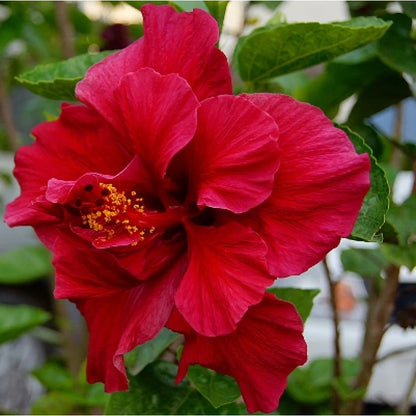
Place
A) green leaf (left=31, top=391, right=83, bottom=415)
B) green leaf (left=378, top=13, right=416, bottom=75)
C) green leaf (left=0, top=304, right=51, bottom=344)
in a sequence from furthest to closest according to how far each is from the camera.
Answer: green leaf (left=31, top=391, right=83, bottom=415)
green leaf (left=0, top=304, right=51, bottom=344)
green leaf (left=378, top=13, right=416, bottom=75)

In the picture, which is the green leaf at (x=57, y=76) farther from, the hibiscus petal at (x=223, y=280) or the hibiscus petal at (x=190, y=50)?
the hibiscus petal at (x=223, y=280)

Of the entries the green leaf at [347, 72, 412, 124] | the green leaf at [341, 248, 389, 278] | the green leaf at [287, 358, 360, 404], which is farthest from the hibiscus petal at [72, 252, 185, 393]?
the green leaf at [287, 358, 360, 404]

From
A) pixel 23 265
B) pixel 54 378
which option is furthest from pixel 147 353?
pixel 23 265

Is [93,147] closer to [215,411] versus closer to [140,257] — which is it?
[140,257]

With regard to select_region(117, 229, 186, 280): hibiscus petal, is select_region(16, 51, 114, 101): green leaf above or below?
above

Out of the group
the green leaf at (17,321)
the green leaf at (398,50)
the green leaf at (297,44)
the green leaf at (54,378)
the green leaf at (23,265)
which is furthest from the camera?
the green leaf at (23,265)

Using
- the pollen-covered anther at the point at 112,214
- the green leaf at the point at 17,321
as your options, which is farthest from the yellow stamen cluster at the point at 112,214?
the green leaf at the point at 17,321

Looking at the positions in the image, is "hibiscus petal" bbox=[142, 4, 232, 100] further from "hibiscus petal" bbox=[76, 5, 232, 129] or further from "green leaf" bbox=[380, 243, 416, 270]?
"green leaf" bbox=[380, 243, 416, 270]
